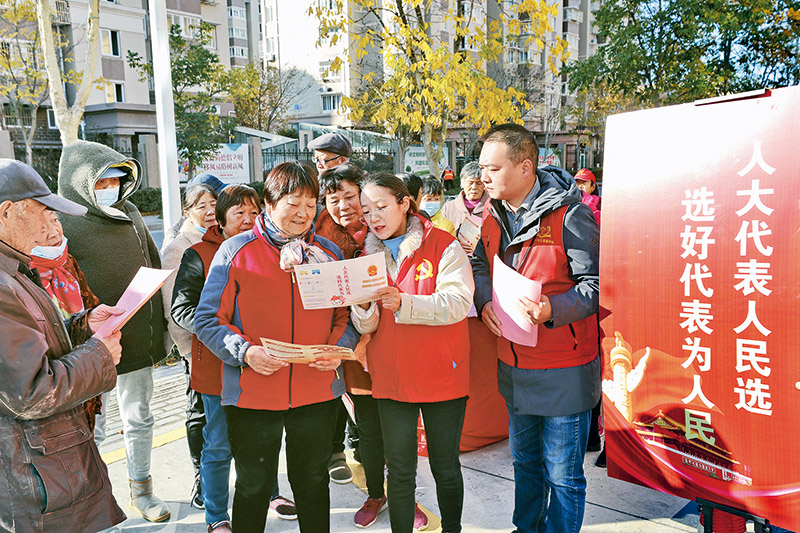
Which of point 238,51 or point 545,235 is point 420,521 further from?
point 238,51

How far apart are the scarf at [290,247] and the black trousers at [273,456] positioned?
2.00 ft

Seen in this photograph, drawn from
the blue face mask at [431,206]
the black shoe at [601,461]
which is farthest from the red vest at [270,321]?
the blue face mask at [431,206]

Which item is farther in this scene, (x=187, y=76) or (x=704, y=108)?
(x=187, y=76)

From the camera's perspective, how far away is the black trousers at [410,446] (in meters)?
2.71

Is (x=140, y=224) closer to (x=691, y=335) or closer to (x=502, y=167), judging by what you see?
(x=502, y=167)

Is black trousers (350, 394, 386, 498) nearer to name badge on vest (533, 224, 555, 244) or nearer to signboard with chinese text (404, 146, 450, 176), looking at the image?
name badge on vest (533, 224, 555, 244)

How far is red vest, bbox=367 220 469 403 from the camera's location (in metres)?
2.64

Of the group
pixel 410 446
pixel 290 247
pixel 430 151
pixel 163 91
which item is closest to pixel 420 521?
pixel 410 446

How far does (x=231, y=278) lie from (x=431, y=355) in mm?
911

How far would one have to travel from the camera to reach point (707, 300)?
2.19 metres

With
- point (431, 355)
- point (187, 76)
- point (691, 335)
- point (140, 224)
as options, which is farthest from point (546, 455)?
point (187, 76)

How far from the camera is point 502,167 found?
2641 mm

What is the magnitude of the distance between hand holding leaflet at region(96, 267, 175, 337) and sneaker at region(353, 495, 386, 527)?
163 cm

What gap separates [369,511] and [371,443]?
35 cm
